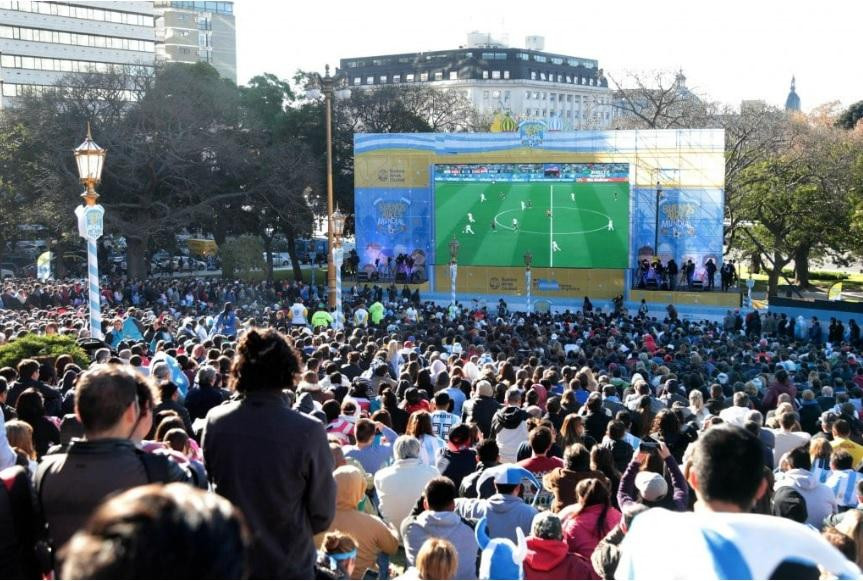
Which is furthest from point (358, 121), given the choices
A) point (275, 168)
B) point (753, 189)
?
point (753, 189)

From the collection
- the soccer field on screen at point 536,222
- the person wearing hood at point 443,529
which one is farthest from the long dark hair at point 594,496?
the soccer field on screen at point 536,222

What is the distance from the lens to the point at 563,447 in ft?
29.3

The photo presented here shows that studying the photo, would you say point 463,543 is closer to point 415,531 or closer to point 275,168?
point 415,531

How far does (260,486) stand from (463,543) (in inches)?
99.4

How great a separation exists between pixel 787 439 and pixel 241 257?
3611 centimetres

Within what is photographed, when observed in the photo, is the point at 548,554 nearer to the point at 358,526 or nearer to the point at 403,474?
the point at 358,526

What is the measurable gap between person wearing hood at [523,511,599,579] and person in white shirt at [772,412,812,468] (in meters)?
4.37

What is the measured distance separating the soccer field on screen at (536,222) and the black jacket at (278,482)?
34.8 meters

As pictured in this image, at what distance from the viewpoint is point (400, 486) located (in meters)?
7.25

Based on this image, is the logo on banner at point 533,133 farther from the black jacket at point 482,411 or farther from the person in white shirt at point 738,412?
the black jacket at point 482,411

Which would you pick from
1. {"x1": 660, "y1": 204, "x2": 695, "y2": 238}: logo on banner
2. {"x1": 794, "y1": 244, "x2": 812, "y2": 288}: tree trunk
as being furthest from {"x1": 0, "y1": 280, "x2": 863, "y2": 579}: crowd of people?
{"x1": 794, "y1": 244, "x2": 812, "y2": 288}: tree trunk

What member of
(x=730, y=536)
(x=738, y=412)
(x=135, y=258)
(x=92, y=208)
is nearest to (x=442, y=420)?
(x=738, y=412)

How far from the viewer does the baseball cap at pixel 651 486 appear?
21.0ft

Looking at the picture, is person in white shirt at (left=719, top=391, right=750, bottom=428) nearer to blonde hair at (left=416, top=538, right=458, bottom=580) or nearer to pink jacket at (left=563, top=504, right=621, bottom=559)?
pink jacket at (left=563, top=504, right=621, bottom=559)
